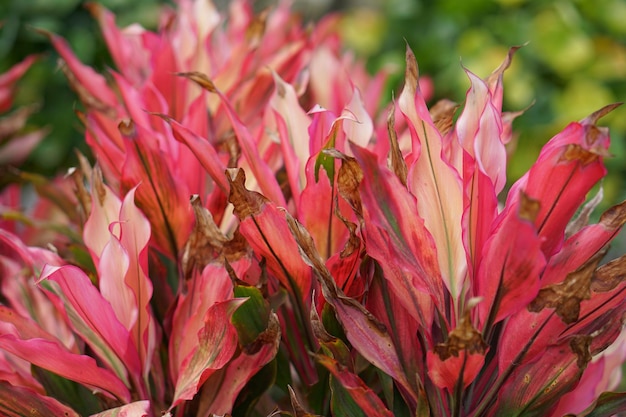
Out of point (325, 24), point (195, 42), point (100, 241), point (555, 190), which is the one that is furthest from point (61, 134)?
point (555, 190)

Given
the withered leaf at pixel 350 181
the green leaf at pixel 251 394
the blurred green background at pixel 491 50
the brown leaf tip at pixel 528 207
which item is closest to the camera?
the brown leaf tip at pixel 528 207

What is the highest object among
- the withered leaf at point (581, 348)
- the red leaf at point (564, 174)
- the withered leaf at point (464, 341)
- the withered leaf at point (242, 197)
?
the red leaf at point (564, 174)

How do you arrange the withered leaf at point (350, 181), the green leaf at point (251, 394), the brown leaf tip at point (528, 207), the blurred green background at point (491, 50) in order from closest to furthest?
the brown leaf tip at point (528, 207) < the withered leaf at point (350, 181) < the green leaf at point (251, 394) < the blurred green background at point (491, 50)

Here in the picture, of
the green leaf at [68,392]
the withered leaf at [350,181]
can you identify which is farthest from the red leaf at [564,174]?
the green leaf at [68,392]

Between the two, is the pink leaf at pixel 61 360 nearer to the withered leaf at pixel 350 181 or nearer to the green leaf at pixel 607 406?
the withered leaf at pixel 350 181

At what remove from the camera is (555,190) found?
1.76ft

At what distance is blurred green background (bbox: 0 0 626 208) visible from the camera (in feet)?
7.68

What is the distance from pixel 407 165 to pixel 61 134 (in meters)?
1.88

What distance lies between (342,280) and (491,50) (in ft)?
7.50

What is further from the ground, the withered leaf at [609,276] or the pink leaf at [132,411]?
the withered leaf at [609,276]

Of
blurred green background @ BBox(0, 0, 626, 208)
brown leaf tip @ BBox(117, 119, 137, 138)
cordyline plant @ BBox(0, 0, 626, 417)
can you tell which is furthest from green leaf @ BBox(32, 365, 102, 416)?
blurred green background @ BBox(0, 0, 626, 208)

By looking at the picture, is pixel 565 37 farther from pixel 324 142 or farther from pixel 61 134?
pixel 324 142

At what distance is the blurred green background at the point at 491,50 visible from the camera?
2.34m

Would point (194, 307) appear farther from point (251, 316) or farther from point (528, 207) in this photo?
point (528, 207)
